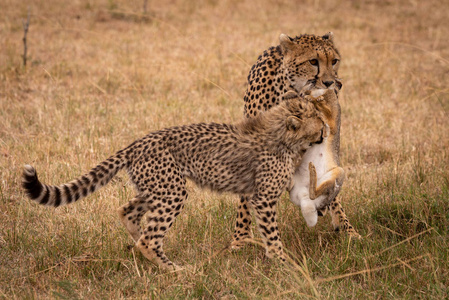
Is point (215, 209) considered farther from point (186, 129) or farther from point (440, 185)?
point (440, 185)

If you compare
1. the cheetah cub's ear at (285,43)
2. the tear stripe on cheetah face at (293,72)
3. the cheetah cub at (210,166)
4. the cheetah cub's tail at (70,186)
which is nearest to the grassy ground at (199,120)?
the cheetah cub at (210,166)

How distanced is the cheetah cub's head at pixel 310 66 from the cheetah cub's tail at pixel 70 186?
1286 millimetres

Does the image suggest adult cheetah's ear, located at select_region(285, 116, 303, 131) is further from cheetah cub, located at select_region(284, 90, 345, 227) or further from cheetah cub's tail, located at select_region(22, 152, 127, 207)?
cheetah cub's tail, located at select_region(22, 152, 127, 207)

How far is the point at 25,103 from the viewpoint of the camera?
21.8ft

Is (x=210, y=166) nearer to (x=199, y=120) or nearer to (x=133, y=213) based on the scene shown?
(x=133, y=213)

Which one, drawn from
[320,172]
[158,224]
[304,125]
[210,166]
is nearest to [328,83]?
[304,125]

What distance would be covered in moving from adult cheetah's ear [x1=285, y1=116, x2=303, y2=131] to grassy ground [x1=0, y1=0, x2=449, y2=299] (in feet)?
2.36

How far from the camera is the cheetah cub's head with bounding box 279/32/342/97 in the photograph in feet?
13.3

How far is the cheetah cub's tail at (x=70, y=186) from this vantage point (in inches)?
125

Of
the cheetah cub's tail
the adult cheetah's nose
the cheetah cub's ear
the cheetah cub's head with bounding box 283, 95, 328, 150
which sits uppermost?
the cheetah cub's ear

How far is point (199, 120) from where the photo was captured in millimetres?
6316

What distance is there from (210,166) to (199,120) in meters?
2.59

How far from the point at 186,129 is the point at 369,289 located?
1.43 meters

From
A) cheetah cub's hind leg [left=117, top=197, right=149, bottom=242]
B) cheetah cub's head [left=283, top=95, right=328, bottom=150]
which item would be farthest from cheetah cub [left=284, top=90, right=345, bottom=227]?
cheetah cub's hind leg [left=117, top=197, right=149, bottom=242]
